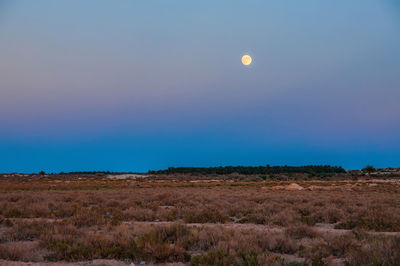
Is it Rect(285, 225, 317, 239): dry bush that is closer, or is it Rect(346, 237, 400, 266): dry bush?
Rect(346, 237, 400, 266): dry bush

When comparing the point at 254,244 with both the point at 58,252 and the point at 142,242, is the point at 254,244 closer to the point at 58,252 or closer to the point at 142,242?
the point at 142,242

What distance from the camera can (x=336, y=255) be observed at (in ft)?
23.2

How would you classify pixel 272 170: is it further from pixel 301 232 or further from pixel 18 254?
pixel 18 254

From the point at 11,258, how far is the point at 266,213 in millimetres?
10631

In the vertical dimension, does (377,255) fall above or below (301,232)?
above

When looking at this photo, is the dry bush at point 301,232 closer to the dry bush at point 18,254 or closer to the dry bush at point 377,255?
the dry bush at point 377,255

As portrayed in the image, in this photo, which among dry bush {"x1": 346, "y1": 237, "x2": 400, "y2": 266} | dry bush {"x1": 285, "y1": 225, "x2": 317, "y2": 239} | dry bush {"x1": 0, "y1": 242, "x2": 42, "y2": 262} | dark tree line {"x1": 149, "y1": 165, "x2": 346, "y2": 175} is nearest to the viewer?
dry bush {"x1": 346, "y1": 237, "x2": 400, "y2": 266}

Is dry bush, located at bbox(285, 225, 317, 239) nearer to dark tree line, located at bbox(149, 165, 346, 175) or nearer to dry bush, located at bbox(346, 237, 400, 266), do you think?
dry bush, located at bbox(346, 237, 400, 266)

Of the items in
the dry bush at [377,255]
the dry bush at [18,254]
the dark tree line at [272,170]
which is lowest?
the dry bush at [18,254]

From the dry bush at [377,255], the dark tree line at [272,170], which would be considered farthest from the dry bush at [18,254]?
the dark tree line at [272,170]

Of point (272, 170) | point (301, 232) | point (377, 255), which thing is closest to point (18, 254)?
point (301, 232)

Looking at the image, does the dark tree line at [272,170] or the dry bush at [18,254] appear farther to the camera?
the dark tree line at [272,170]

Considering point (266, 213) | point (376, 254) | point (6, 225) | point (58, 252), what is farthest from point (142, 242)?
point (266, 213)

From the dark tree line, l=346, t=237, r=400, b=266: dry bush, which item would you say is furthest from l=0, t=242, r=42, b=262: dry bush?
the dark tree line
